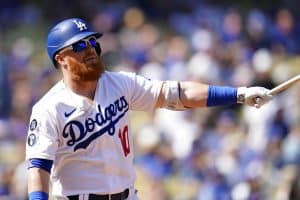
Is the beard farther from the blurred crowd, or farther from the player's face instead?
the blurred crowd

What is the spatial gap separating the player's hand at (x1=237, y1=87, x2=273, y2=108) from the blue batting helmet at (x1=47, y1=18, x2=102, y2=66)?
97cm

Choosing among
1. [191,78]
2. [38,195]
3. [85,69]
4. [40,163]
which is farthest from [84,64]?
[191,78]

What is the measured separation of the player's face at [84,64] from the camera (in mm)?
6105

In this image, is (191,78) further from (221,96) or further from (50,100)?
(50,100)

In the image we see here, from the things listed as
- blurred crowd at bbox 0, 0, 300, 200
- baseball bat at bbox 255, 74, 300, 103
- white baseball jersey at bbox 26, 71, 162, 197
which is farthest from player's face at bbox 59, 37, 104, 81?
blurred crowd at bbox 0, 0, 300, 200

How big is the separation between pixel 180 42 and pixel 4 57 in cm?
305

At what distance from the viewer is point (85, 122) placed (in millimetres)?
6082

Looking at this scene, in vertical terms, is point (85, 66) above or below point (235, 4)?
below

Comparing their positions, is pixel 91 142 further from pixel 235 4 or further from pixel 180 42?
pixel 235 4

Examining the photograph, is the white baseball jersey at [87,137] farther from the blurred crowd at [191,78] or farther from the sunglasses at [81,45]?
the blurred crowd at [191,78]

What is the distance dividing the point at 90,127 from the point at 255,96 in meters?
1.03

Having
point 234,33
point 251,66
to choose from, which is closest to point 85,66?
point 251,66

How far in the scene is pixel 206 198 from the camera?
1058cm

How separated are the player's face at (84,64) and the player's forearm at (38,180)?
638 millimetres
